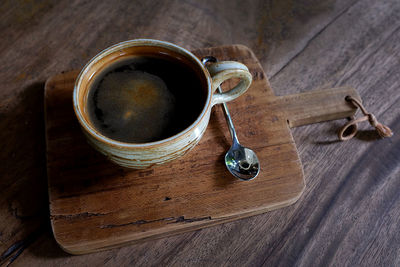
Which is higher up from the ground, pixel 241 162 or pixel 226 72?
pixel 226 72

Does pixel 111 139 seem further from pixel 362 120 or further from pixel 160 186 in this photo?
pixel 362 120


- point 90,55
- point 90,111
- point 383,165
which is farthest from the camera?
point 90,55

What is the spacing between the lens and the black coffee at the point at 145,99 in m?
0.57

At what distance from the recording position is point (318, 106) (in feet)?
2.44

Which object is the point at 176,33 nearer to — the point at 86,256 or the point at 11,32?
the point at 11,32

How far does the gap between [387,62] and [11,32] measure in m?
0.92

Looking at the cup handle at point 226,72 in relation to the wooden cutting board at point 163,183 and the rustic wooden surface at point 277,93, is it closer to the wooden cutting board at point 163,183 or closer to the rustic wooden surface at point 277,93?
the wooden cutting board at point 163,183

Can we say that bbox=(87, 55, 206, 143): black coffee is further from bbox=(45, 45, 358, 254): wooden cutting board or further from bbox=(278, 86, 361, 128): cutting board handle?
bbox=(278, 86, 361, 128): cutting board handle

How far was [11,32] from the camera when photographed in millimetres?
855

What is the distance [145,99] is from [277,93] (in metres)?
0.34

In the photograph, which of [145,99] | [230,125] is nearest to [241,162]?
[230,125]

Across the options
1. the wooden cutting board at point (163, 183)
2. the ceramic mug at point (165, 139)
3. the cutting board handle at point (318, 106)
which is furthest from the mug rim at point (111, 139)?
the cutting board handle at point (318, 106)

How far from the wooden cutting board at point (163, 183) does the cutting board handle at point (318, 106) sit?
0.01m

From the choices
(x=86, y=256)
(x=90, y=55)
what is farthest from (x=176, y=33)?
(x=86, y=256)
